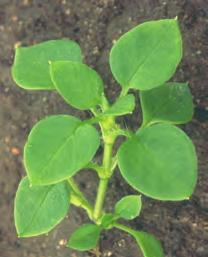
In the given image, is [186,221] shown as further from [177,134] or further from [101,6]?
[101,6]

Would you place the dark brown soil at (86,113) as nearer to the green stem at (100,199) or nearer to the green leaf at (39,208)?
the green stem at (100,199)

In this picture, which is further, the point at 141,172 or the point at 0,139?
the point at 0,139

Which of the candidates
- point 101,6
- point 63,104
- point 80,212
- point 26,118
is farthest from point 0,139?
point 101,6

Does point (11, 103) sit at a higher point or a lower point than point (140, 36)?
lower

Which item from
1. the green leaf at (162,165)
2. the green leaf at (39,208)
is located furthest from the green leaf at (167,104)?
the green leaf at (39,208)

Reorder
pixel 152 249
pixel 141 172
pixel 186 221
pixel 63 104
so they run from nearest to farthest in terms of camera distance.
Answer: pixel 141 172, pixel 152 249, pixel 186 221, pixel 63 104

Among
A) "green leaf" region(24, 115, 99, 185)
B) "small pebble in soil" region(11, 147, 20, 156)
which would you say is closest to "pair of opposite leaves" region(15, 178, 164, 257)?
"green leaf" region(24, 115, 99, 185)

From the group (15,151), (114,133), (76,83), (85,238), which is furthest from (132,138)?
(15,151)
